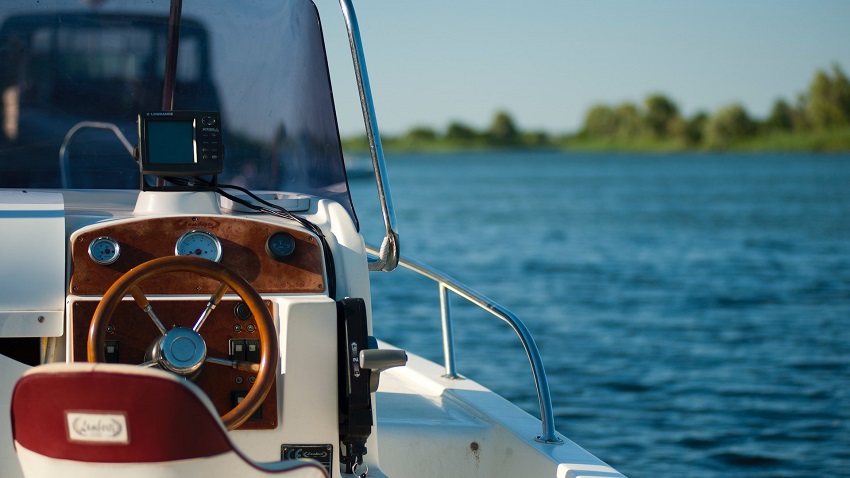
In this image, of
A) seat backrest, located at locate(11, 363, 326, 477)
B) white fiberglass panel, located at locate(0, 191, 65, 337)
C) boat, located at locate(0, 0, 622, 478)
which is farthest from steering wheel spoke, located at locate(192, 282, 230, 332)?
seat backrest, located at locate(11, 363, 326, 477)

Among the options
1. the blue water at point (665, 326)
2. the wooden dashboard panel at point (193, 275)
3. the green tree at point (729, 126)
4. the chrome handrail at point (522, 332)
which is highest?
the green tree at point (729, 126)

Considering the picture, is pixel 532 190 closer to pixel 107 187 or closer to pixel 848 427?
pixel 848 427

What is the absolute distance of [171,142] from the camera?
3.00m

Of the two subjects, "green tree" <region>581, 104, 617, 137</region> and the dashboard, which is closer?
the dashboard

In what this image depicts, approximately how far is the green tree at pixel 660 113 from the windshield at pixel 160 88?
10191 centimetres

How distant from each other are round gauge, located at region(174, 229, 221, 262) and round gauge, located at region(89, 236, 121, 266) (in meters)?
0.16

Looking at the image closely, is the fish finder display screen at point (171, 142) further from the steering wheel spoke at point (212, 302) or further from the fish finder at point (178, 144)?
the steering wheel spoke at point (212, 302)

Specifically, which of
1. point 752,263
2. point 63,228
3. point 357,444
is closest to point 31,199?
point 63,228

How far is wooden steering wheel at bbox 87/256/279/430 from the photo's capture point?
2670 millimetres

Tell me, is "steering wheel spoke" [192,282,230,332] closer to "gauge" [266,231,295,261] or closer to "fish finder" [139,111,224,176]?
"gauge" [266,231,295,261]

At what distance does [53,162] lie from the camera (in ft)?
11.2

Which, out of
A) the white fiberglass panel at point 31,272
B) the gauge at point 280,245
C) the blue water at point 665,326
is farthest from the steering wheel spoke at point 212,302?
the blue water at point 665,326

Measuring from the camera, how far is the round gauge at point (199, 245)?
9.66ft

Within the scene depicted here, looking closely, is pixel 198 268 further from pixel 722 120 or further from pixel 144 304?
pixel 722 120
